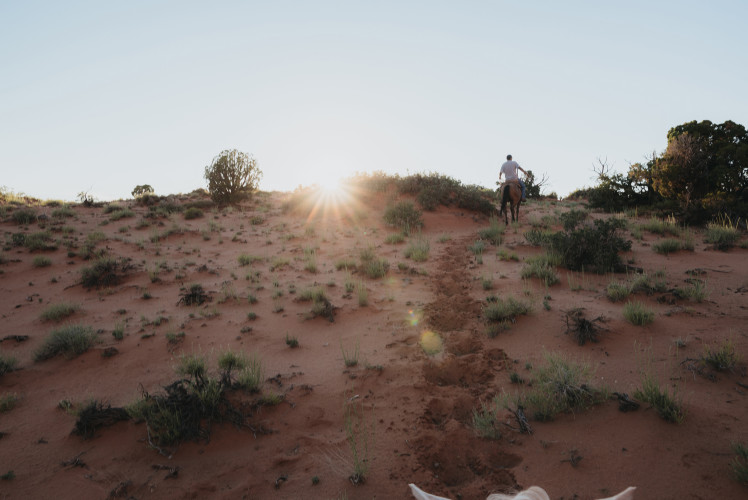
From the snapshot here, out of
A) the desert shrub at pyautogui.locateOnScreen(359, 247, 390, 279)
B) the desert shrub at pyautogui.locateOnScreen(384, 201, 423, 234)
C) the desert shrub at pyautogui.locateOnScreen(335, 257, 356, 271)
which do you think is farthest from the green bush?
the desert shrub at pyautogui.locateOnScreen(384, 201, 423, 234)

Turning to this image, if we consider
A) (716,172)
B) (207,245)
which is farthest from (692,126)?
(207,245)

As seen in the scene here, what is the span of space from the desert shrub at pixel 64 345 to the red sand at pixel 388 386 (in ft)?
0.42

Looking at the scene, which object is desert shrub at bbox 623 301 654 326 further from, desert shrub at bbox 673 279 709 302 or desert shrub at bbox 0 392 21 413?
desert shrub at bbox 0 392 21 413

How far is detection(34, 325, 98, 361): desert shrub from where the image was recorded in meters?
5.63

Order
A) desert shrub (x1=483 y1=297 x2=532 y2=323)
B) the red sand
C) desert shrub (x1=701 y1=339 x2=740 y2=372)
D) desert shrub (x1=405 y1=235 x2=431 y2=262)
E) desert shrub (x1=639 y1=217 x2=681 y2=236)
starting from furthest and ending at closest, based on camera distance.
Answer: desert shrub (x1=639 y1=217 x2=681 y2=236) → desert shrub (x1=405 y1=235 x2=431 y2=262) → desert shrub (x1=483 y1=297 x2=532 y2=323) → desert shrub (x1=701 y1=339 x2=740 y2=372) → the red sand

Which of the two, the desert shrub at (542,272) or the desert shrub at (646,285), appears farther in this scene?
the desert shrub at (542,272)

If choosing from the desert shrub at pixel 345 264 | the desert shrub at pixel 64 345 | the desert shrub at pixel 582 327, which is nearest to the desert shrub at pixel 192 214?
the desert shrub at pixel 345 264

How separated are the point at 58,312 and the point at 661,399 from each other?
30.8 feet

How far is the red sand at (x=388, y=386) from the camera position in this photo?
309 cm

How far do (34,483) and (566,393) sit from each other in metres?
5.04

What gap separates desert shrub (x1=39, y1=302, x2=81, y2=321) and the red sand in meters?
0.17

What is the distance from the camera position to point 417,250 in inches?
396

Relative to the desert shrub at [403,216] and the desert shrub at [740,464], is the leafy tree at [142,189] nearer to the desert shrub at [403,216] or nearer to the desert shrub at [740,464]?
the desert shrub at [403,216]

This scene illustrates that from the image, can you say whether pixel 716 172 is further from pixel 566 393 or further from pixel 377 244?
pixel 566 393
